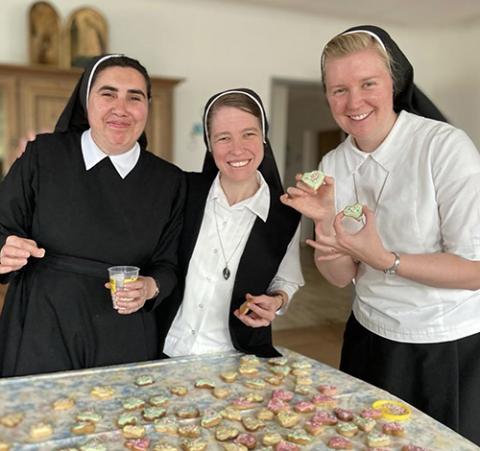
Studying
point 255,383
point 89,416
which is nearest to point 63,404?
point 89,416

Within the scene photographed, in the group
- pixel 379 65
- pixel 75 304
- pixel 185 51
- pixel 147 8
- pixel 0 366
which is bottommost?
pixel 0 366

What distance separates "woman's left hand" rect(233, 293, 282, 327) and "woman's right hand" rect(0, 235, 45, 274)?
0.67 meters

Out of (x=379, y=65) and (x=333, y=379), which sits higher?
(x=379, y=65)

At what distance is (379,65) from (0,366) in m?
1.60

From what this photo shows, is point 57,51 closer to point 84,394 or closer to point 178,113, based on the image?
point 178,113

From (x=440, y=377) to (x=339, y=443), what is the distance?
1.81ft

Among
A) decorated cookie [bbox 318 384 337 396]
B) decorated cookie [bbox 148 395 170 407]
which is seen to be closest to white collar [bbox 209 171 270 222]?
decorated cookie [bbox 318 384 337 396]

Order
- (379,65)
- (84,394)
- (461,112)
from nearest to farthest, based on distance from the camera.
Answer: (84,394) → (379,65) → (461,112)

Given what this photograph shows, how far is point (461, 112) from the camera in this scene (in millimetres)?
6441

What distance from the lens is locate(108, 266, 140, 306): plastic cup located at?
1.63 m

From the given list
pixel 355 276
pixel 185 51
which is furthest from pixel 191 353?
pixel 185 51

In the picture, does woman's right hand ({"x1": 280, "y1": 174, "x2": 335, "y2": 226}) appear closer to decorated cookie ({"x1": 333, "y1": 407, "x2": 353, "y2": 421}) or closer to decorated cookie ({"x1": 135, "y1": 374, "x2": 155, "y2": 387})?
decorated cookie ({"x1": 333, "y1": 407, "x2": 353, "y2": 421})

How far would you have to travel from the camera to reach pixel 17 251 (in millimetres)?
1622

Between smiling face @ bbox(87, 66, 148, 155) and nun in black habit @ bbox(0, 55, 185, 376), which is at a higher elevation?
Answer: smiling face @ bbox(87, 66, 148, 155)
